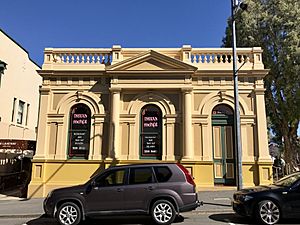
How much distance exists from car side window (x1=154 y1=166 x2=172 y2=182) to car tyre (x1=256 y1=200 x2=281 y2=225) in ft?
8.41

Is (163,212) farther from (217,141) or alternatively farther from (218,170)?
(217,141)

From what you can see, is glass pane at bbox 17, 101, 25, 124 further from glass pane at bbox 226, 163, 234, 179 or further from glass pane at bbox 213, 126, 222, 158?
glass pane at bbox 226, 163, 234, 179

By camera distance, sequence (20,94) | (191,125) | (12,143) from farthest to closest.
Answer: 1. (20,94)
2. (12,143)
3. (191,125)

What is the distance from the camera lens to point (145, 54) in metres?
14.9

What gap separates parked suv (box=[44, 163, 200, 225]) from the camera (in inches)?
310

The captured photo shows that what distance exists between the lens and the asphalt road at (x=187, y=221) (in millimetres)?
8078

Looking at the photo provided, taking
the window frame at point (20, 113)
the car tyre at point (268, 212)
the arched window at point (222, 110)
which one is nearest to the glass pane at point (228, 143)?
the arched window at point (222, 110)

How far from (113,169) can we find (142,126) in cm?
633

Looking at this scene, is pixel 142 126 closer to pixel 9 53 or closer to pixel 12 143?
pixel 12 143

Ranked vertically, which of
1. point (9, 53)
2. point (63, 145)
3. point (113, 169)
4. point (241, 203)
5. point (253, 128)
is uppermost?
point (9, 53)

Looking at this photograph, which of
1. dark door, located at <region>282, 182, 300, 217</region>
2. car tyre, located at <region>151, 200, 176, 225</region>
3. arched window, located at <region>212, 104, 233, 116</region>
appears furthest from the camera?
arched window, located at <region>212, 104, 233, 116</region>

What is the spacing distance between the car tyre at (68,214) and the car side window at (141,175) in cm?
167

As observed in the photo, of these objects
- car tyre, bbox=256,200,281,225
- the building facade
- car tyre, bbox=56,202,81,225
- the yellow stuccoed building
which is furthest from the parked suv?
the building facade

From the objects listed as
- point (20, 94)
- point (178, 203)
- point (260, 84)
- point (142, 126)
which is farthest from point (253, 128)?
point (20, 94)
